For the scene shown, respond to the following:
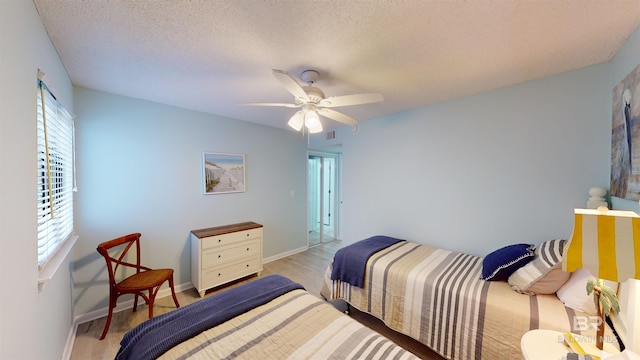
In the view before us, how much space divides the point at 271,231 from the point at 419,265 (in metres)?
2.41

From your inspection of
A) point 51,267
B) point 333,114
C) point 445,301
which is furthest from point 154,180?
point 445,301

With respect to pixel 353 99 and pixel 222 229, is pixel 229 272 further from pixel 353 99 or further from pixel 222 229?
pixel 353 99

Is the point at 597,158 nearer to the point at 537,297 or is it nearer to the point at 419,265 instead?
the point at 537,297

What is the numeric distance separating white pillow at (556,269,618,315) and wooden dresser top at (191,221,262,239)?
3001 millimetres

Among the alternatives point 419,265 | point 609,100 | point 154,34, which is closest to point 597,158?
point 609,100

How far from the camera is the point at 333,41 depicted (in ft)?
4.51

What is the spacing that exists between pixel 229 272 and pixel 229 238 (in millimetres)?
441

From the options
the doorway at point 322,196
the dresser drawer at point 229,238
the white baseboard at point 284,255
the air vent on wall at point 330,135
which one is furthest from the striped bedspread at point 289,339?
the doorway at point 322,196

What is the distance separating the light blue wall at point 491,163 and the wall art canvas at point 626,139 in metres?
0.22

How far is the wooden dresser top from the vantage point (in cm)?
270

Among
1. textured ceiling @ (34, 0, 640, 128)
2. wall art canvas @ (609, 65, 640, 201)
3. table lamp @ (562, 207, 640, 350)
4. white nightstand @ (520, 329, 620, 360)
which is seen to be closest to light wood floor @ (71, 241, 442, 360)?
white nightstand @ (520, 329, 620, 360)

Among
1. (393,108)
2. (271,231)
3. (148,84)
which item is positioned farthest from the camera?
(271,231)

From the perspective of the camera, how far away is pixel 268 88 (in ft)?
6.81

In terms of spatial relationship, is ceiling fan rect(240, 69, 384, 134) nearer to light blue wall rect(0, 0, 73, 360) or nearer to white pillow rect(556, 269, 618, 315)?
light blue wall rect(0, 0, 73, 360)
